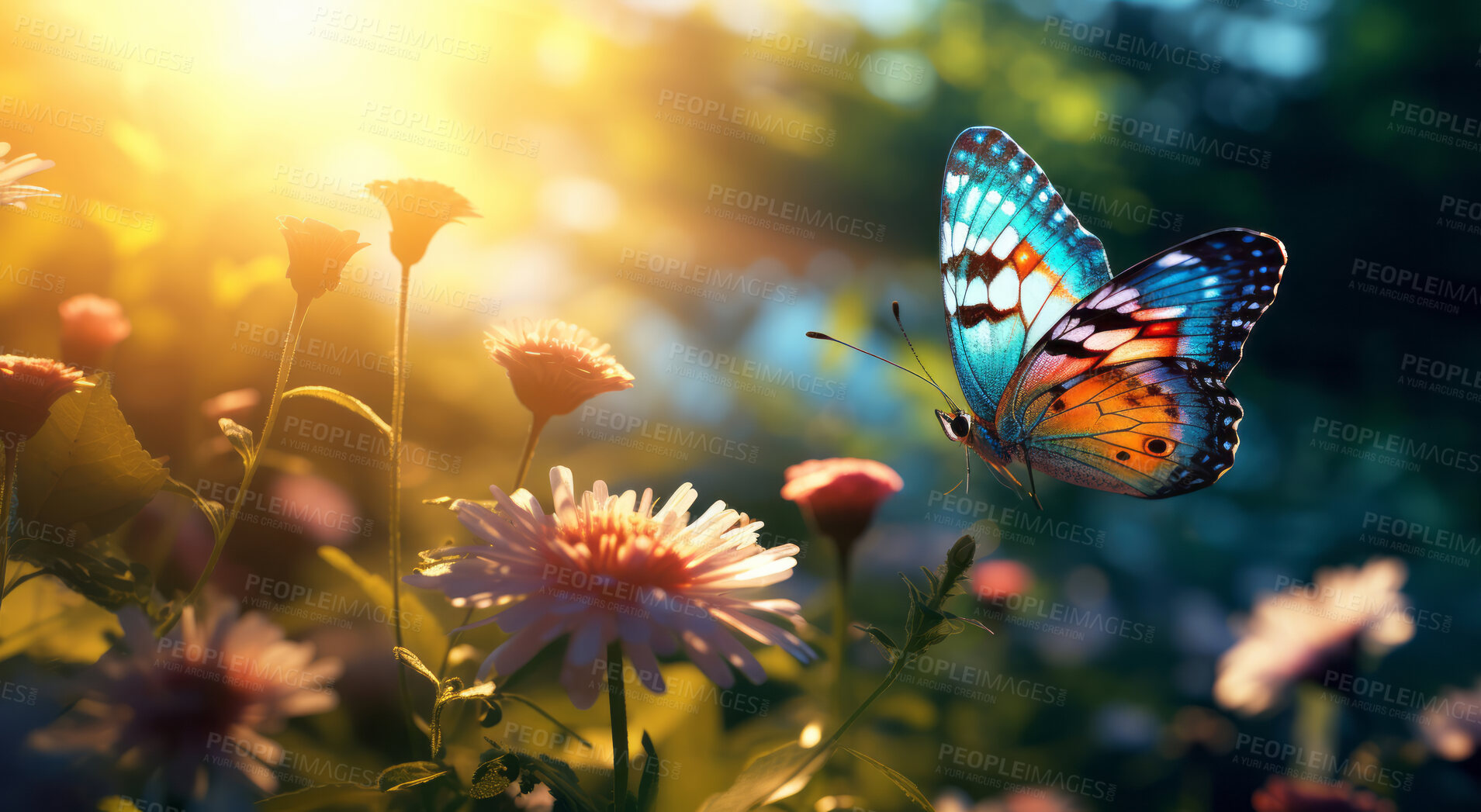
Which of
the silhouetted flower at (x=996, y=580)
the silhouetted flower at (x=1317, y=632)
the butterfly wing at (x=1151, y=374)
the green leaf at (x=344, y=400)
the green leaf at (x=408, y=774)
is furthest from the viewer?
the silhouetted flower at (x=1317, y=632)

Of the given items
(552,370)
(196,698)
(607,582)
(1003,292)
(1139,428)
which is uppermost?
(1003,292)

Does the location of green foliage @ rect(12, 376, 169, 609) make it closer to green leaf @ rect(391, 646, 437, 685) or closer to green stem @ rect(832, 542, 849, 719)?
green leaf @ rect(391, 646, 437, 685)

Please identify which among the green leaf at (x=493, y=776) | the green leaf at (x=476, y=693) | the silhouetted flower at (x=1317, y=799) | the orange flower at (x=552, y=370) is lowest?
the silhouetted flower at (x=1317, y=799)

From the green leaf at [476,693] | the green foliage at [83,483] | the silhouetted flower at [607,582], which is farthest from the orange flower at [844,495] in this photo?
the green foliage at [83,483]

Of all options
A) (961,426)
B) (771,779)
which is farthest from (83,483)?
Result: (961,426)

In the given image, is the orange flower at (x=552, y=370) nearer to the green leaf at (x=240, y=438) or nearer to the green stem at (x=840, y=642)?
the green leaf at (x=240, y=438)

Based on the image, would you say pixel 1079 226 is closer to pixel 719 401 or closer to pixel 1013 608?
pixel 1013 608

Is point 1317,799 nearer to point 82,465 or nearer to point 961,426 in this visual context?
point 961,426
